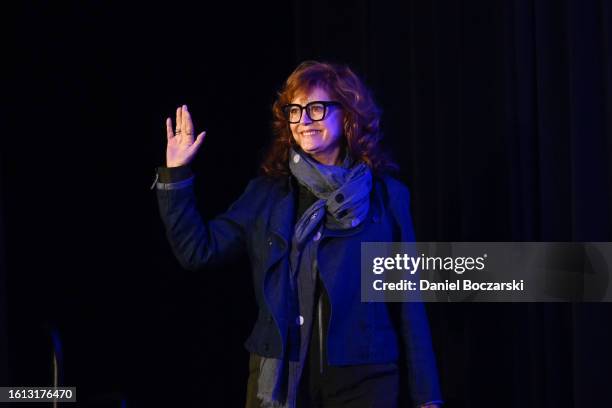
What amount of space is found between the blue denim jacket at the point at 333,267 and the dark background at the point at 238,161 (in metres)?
0.45

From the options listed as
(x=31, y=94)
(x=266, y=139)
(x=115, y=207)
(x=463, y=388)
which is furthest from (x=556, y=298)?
(x=31, y=94)

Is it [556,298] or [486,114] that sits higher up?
[486,114]

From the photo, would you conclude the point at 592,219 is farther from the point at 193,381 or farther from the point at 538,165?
the point at 193,381

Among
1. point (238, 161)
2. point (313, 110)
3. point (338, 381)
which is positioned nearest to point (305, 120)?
point (313, 110)

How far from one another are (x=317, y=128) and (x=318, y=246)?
0.31 m

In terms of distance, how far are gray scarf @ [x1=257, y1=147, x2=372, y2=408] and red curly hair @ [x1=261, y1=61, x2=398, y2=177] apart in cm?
7

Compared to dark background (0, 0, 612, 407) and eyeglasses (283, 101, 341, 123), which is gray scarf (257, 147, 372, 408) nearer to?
eyeglasses (283, 101, 341, 123)

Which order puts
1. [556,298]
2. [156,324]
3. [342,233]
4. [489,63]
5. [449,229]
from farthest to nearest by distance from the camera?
[156,324]
[449,229]
[489,63]
[556,298]
[342,233]

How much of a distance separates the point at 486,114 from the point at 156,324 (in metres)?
1.35

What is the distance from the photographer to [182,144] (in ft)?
7.14

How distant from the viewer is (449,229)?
2.75 m

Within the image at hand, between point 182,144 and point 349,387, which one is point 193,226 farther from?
point 349,387

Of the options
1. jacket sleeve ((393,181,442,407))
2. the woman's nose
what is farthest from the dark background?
the woman's nose

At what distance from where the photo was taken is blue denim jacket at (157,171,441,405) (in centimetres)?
210
